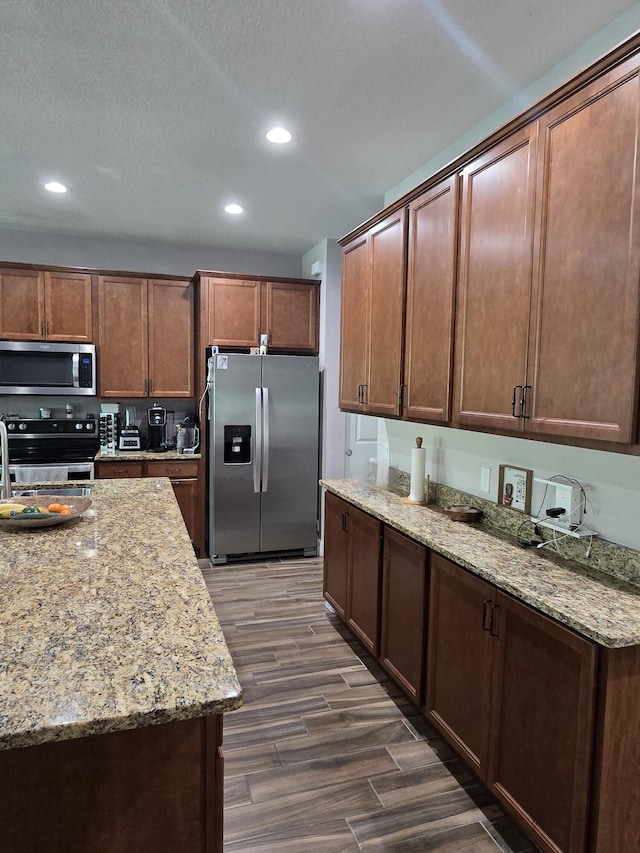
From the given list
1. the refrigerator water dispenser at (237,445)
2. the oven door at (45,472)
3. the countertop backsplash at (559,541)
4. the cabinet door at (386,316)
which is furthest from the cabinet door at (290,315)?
the countertop backsplash at (559,541)

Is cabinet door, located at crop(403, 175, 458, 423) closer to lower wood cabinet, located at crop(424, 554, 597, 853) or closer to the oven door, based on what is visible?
lower wood cabinet, located at crop(424, 554, 597, 853)

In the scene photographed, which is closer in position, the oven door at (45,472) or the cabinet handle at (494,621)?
the cabinet handle at (494,621)

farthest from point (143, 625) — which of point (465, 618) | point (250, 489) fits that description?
point (250, 489)

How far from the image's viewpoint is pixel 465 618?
1.95 metres

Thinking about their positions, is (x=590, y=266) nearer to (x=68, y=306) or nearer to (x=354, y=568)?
(x=354, y=568)

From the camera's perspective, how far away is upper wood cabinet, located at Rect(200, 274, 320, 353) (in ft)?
15.4

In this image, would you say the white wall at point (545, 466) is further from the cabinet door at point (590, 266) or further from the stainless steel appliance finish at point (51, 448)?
the stainless steel appliance finish at point (51, 448)

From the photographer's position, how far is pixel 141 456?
4504mm

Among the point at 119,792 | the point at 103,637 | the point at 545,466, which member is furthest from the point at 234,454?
the point at 119,792

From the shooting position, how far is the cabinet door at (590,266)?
4.91ft

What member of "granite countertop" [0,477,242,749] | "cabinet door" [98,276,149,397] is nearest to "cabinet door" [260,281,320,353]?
"cabinet door" [98,276,149,397]

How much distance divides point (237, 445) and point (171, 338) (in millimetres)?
1179

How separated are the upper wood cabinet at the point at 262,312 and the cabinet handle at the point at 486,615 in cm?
346

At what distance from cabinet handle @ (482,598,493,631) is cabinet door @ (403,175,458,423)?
0.87 m
